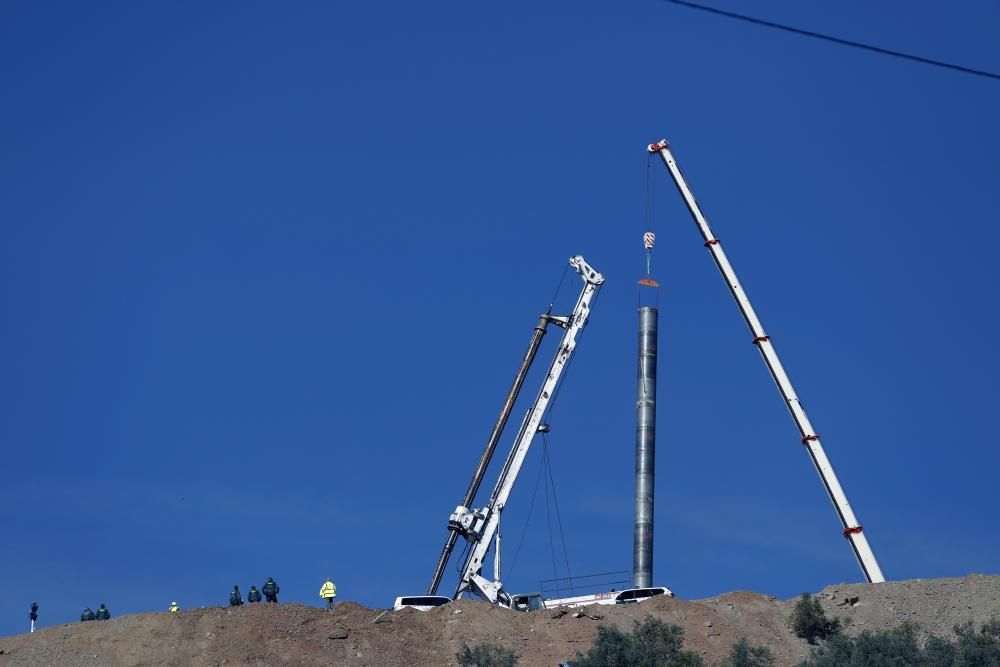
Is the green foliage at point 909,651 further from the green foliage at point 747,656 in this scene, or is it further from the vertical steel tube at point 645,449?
the vertical steel tube at point 645,449

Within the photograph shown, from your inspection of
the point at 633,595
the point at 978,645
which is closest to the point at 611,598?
the point at 633,595

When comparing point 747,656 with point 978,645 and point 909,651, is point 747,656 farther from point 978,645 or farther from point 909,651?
point 978,645

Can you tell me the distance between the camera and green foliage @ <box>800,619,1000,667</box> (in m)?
45.6

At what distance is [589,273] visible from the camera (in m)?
63.8

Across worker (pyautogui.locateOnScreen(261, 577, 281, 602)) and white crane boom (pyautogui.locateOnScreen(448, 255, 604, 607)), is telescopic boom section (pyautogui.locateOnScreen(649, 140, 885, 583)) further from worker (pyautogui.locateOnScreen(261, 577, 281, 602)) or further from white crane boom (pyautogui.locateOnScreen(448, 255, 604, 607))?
worker (pyautogui.locateOnScreen(261, 577, 281, 602))

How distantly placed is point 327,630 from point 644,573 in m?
14.5

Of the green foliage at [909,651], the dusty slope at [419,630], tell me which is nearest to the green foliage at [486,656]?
the dusty slope at [419,630]

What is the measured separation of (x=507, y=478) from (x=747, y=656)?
13961mm

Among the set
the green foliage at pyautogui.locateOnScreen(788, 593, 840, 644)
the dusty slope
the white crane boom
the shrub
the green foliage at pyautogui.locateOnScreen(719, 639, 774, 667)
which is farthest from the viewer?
the white crane boom

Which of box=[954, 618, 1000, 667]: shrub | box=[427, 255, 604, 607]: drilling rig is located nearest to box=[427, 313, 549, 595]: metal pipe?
box=[427, 255, 604, 607]: drilling rig

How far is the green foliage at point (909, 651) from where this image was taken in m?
45.6

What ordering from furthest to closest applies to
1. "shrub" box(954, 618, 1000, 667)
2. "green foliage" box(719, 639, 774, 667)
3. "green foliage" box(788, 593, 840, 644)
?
"green foliage" box(788, 593, 840, 644) → "green foliage" box(719, 639, 774, 667) → "shrub" box(954, 618, 1000, 667)

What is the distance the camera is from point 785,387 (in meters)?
66.7

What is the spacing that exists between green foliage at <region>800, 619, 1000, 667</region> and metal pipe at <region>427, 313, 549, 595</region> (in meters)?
15.4
